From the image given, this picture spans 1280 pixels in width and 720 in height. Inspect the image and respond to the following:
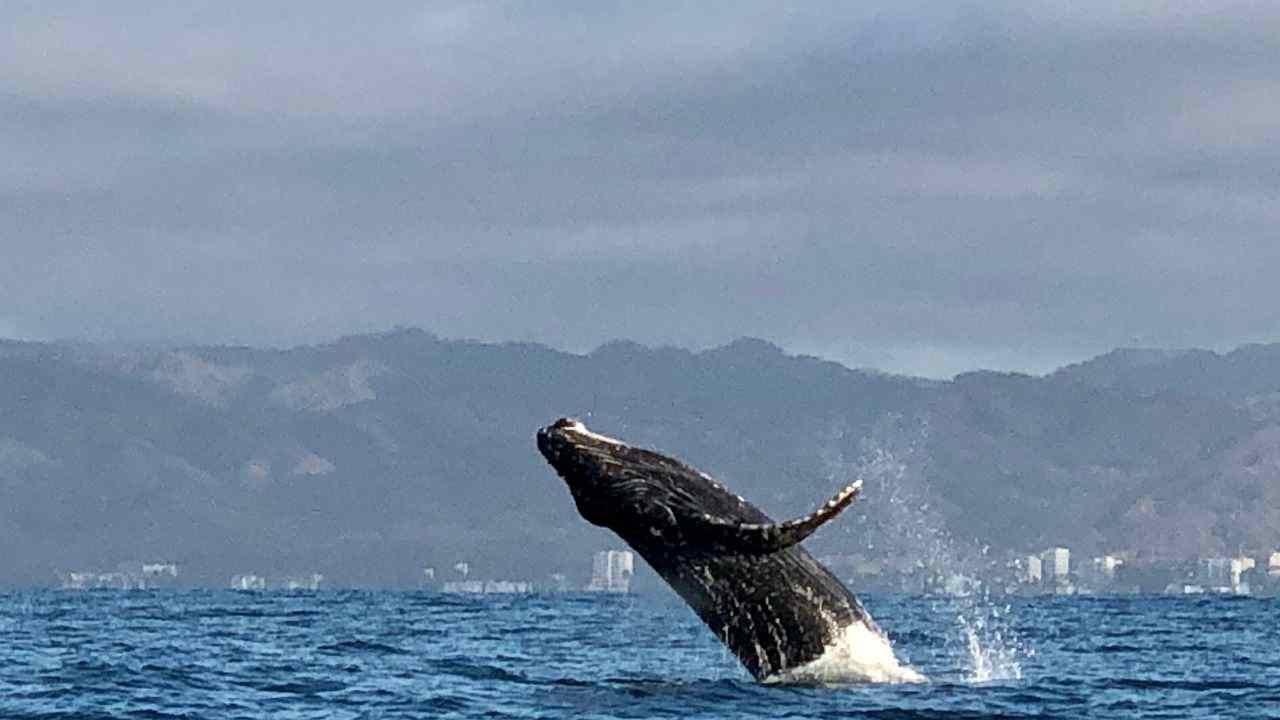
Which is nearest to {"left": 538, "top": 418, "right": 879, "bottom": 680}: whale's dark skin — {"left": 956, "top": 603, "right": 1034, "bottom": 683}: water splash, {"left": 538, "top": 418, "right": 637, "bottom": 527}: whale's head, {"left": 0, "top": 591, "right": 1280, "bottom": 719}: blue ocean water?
{"left": 538, "top": 418, "right": 637, "bottom": 527}: whale's head

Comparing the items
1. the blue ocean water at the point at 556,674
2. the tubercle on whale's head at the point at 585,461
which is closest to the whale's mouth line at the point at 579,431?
the tubercle on whale's head at the point at 585,461

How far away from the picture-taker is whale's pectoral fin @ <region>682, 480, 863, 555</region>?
19781 millimetres

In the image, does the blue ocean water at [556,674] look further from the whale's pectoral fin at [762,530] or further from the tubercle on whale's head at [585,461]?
the tubercle on whale's head at [585,461]

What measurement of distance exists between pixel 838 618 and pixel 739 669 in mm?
3861

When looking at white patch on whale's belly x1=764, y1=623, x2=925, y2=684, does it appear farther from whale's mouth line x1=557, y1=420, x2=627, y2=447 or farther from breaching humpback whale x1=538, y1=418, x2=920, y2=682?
whale's mouth line x1=557, y1=420, x2=627, y2=447

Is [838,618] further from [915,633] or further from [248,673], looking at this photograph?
[915,633]

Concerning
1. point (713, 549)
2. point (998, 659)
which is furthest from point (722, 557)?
point (998, 659)

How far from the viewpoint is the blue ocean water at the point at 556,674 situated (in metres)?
22.7

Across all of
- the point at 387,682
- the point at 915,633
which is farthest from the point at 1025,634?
the point at 387,682

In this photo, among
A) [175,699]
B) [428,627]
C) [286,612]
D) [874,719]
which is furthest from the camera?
[286,612]

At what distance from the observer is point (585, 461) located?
2159cm

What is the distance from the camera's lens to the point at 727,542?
69.3 ft

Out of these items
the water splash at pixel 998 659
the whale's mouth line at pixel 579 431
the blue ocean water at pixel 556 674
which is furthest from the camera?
the water splash at pixel 998 659

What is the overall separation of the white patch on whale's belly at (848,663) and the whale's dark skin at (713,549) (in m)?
0.09
